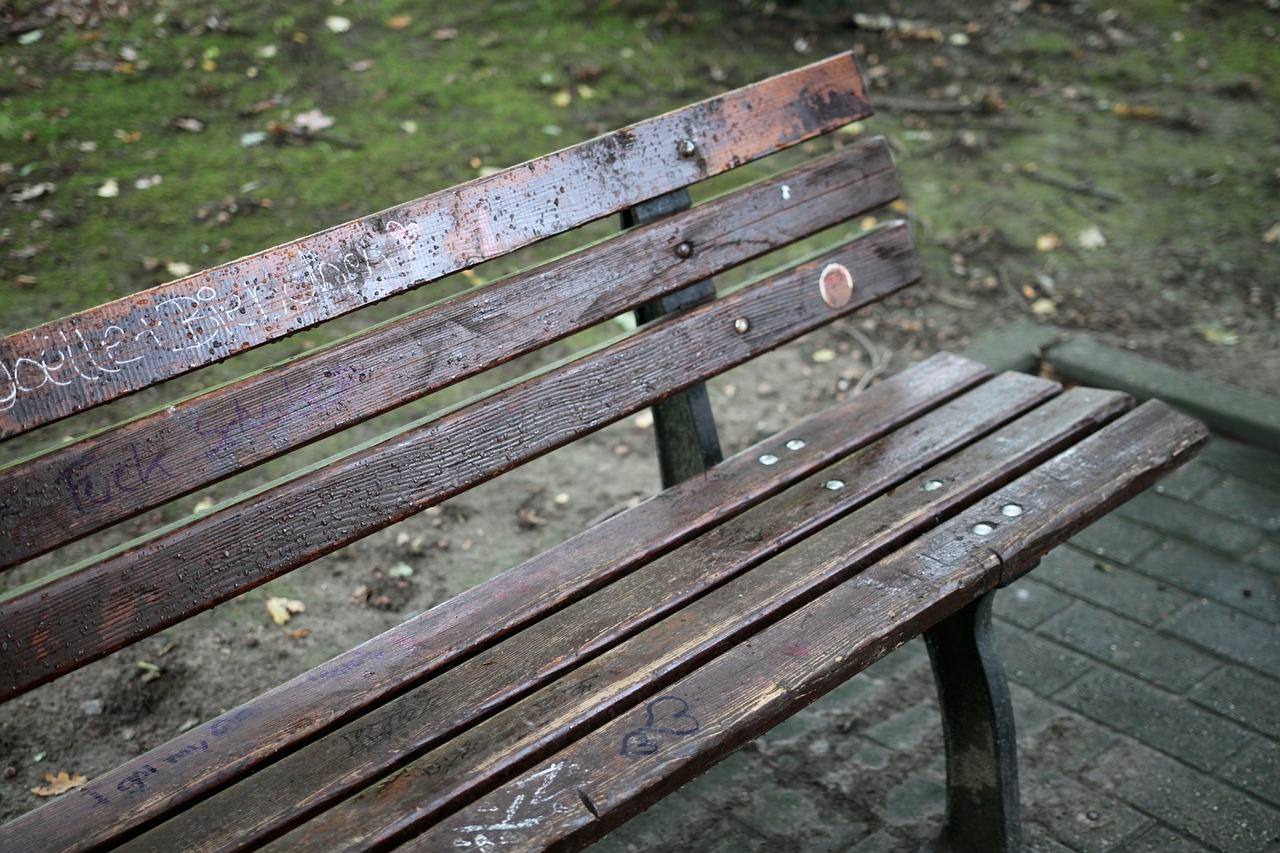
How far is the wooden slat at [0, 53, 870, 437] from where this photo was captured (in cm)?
178

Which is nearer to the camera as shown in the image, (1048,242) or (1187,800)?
(1187,800)

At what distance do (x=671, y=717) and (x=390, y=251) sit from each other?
3.13ft

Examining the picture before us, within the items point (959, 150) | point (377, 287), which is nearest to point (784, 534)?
point (377, 287)

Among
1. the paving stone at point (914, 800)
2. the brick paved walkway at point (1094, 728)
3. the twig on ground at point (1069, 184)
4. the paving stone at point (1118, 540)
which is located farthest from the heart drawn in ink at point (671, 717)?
the twig on ground at point (1069, 184)

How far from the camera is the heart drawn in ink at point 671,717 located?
1.66 m

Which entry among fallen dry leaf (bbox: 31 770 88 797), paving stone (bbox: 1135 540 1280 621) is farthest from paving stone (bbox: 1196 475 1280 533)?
fallen dry leaf (bbox: 31 770 88 797)

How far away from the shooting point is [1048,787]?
8.30 ft

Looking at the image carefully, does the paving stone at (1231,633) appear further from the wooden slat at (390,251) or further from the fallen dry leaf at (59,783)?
the fallen dry leaf at (59,783)

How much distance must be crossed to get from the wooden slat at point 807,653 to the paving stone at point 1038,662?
29.8 inches

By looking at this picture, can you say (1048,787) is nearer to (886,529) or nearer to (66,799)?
(886,529)

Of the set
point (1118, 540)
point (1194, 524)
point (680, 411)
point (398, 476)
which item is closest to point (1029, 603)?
point (1118, 540)

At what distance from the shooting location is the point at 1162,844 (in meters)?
2.37

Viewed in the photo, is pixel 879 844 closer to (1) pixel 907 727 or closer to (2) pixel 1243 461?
(1) pixel 907 727

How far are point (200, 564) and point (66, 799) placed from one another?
0.40 m
